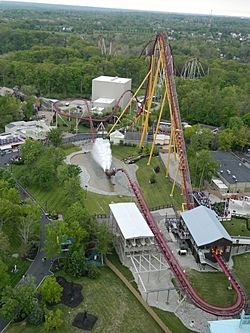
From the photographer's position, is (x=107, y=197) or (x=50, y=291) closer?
Result: (x=50, y=291)

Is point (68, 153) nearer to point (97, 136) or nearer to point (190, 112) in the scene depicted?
point (97, 136)

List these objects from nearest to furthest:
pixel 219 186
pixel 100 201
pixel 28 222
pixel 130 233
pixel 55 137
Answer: pixel 28 222 → pixel 130 233 → pixel 100 201 → pixel 219 186 → pixel 55 137

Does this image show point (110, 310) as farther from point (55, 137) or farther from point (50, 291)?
point (55, 137)

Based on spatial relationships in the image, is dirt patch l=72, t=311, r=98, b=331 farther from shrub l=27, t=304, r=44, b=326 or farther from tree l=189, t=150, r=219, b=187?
tree l=189, t=150, r=219, b=187

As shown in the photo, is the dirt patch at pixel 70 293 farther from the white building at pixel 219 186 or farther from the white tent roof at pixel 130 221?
the white building at pixel 219 186

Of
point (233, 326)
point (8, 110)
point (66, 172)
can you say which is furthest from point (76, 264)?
point (8, 110)

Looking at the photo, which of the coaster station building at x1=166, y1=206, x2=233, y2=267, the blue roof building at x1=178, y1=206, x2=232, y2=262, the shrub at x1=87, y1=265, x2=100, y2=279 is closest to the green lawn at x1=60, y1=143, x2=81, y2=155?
the coaster station building at x1=166, y1=206, x2=233, y2=267

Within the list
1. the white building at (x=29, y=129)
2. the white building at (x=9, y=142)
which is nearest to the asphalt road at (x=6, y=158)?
the white building at (x=9, y=142)
